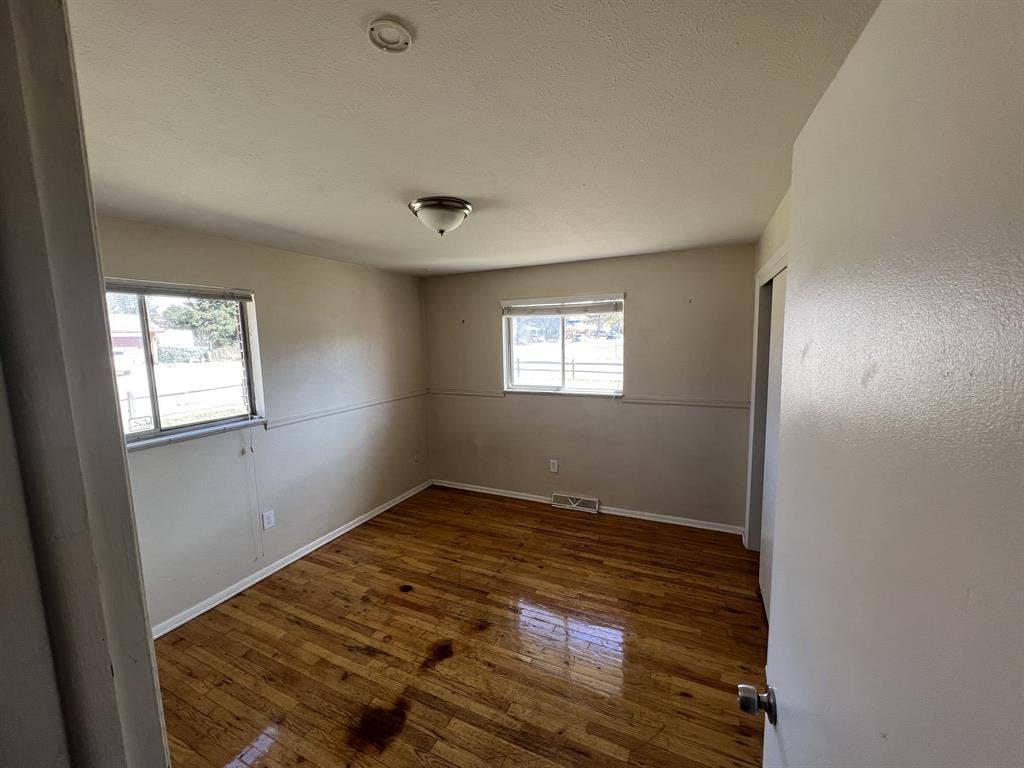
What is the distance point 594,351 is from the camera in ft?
12.1

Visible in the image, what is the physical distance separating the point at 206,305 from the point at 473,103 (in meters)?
2.30

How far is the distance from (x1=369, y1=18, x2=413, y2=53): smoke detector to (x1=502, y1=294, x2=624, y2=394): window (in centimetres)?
279

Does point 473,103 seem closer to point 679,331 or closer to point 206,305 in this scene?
point 206,305

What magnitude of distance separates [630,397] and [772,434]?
1.23 m

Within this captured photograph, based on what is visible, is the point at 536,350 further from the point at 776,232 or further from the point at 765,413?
the point at 776,232

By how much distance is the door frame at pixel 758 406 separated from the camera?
8.63ft

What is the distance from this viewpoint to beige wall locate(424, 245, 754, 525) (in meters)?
3.16

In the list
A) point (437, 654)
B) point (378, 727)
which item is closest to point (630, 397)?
point (437, 654)

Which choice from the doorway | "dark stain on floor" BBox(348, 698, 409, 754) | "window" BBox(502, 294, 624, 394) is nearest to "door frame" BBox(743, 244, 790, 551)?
the doorway

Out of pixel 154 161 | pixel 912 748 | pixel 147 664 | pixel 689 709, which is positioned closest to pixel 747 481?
pixel 689 709

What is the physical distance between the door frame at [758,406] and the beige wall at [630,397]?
0.31 meters

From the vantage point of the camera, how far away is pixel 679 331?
10.8 ft

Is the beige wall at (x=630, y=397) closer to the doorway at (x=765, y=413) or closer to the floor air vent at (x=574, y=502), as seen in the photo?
the floor air vent at (x=574, y=502)

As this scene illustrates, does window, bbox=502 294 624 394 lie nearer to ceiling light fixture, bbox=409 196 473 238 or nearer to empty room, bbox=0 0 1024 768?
empty room, bbox=0 0 1024 768
